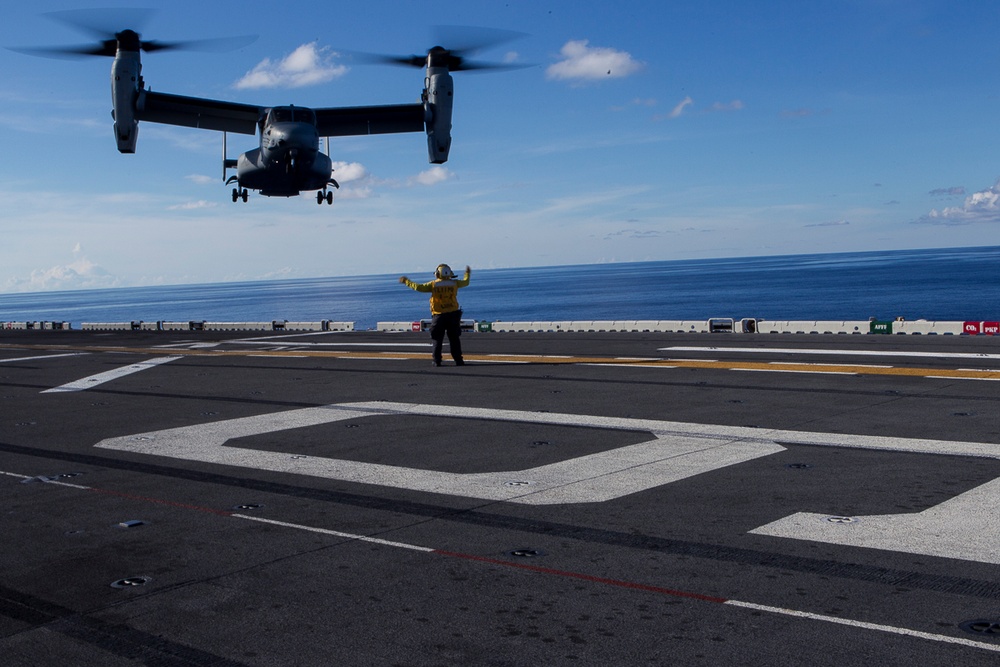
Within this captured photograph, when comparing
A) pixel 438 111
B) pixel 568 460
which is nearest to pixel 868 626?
pixel 568 460

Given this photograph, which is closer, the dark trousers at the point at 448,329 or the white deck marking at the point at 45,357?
the dark trousers at the point at 448,329

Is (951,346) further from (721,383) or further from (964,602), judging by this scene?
(964,602)

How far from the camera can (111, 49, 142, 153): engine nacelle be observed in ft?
115

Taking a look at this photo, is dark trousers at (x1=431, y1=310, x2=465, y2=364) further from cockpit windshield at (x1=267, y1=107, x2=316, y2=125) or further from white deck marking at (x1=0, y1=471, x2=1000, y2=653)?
cockpit windshield at (x1=267, y1=107, x2=316, y2=125)

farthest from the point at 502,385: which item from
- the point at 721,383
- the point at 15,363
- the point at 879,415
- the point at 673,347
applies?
the point at 15,363

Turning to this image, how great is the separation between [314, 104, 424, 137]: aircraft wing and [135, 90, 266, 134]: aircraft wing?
3.16m

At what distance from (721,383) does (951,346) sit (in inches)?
327

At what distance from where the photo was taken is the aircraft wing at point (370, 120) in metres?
40.4

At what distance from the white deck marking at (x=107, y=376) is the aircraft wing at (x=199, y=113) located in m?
17.0

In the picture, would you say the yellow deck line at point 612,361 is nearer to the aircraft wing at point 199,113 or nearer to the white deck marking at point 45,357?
the white deck marking at point 45,357

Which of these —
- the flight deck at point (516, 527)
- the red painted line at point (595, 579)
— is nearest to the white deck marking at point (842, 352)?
the flight deck at point (516, 527)

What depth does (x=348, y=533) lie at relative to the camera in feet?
21.6

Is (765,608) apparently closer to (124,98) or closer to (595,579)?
(595,579)

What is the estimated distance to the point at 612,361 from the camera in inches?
766
